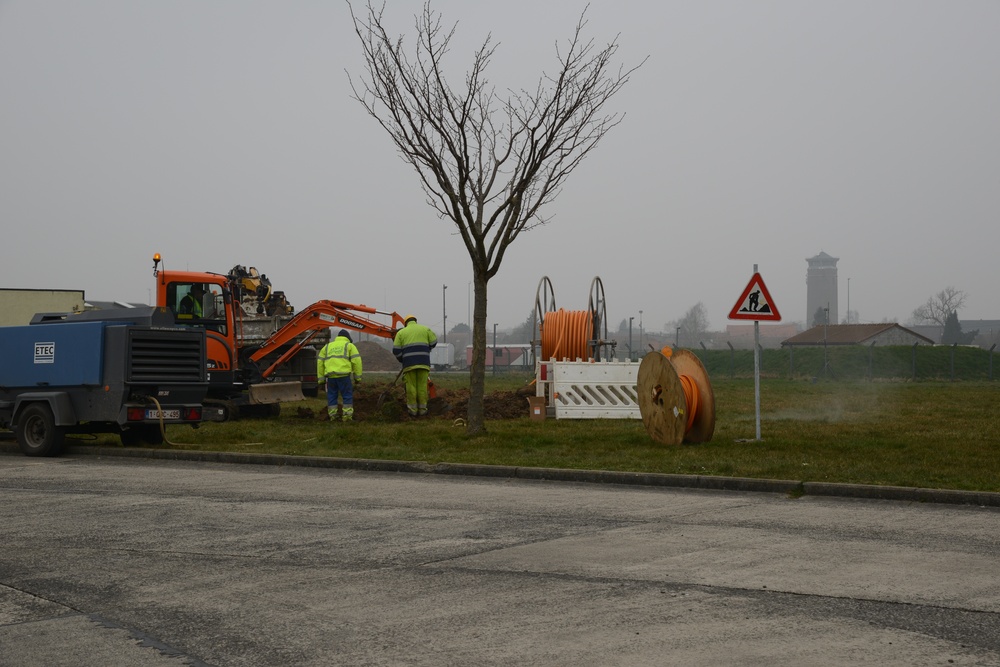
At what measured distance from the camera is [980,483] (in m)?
12.1

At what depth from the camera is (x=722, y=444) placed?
16.4 m

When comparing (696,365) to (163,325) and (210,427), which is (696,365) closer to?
(163,325)

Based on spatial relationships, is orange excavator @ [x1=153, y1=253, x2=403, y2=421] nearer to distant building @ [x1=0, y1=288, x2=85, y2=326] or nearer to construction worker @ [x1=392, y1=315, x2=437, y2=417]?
construction worker @ [x1=392, y1=315, x2=437, y2=417]

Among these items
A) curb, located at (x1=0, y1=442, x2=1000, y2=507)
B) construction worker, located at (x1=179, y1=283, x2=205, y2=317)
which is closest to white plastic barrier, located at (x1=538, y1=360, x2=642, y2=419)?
construction worker, located at (x1=179, y1=283, x2=205, y2=317)

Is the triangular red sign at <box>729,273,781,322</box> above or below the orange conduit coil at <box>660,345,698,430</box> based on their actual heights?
above

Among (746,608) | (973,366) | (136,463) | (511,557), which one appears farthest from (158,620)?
(973,366)

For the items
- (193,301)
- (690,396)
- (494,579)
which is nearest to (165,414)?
(193,301)

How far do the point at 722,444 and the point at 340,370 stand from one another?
848 cm

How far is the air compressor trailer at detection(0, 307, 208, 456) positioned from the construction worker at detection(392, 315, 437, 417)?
16.5 feet

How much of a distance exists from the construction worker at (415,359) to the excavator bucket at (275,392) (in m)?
2.67

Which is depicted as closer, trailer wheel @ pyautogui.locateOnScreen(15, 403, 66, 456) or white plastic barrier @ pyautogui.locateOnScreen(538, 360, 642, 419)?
trailer wheel @ pyautogui.locateOnScreen(15, 403, 66, 456)

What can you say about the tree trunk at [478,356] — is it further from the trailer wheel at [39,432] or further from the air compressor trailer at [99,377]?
the trailer wheel at [39,432]

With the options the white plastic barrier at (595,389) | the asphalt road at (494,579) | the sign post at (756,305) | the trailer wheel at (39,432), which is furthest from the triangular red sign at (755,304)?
the trailer wheel at (39,432)

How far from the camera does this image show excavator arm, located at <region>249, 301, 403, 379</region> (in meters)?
24.7
